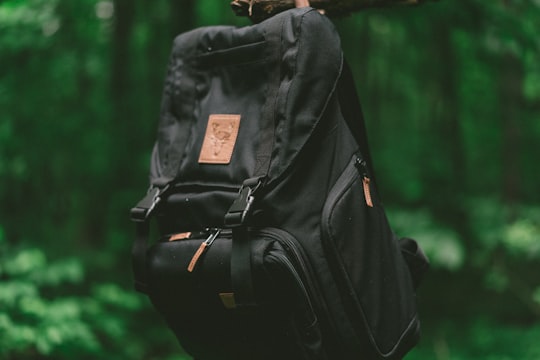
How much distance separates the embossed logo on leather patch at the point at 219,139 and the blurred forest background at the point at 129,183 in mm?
1574

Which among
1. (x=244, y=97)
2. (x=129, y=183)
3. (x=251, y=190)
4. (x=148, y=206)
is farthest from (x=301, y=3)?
(x=129, y=183)

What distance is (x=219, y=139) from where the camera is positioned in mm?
1453

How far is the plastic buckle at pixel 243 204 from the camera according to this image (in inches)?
49.3

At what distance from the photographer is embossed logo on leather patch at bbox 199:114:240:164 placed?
143 centimetres

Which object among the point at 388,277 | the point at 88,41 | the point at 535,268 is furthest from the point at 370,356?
the point at 535,268

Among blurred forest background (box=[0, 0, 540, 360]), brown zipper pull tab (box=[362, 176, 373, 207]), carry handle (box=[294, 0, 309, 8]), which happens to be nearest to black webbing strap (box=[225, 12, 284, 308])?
carry handle (box=[294, 0, 309, 8])

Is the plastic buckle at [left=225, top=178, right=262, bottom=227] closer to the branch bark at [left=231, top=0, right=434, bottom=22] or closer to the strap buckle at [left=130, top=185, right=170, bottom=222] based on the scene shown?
the strap buckle at [left=130, top=185, right=170, bottom=222]

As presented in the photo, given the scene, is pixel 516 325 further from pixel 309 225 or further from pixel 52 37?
pixel 309 225

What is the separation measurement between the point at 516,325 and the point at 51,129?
4.35 metres

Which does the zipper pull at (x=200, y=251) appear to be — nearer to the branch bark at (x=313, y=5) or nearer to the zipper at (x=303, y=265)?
the zipper at (x=303, y=265)

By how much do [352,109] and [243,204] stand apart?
0.40 m

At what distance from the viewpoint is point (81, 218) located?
6.60 meters

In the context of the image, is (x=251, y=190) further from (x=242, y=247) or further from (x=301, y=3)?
(x=301, y=3)

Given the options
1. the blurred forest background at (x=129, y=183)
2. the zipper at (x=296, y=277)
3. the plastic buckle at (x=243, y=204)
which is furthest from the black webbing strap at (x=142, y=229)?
the blurred forest background at (x=129, y=183)
